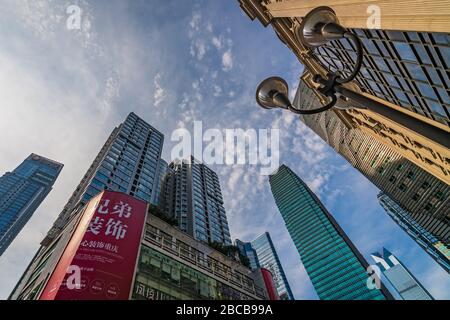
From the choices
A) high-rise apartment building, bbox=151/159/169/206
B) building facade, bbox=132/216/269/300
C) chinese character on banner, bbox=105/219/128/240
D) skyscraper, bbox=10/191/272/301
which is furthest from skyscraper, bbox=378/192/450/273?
chinese character on banner, bbox=105/219/128/240

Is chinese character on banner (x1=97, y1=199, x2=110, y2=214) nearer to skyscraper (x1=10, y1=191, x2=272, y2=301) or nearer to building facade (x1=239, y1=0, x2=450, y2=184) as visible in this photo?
skyscraper (x1=10, y1=191, x2=272, y2=301)

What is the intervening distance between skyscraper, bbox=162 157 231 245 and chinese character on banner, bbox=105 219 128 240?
144 feet

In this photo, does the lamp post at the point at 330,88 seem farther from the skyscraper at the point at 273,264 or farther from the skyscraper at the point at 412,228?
the skyscraper at the point at 273,264

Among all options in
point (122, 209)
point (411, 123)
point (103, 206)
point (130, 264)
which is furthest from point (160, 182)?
point (411, 123)

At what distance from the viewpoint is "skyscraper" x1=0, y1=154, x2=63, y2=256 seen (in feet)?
400

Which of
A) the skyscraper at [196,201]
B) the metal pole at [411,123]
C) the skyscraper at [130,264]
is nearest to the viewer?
the metal pole at [411,123]

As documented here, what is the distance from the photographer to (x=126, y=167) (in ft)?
223

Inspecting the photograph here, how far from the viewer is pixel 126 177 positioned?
64750 mm

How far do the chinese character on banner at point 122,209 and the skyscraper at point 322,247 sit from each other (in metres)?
113

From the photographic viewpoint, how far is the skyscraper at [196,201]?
6881 centimetres

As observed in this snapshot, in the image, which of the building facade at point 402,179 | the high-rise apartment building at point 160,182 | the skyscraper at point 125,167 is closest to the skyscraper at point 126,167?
the skyscraper at point 125,167
